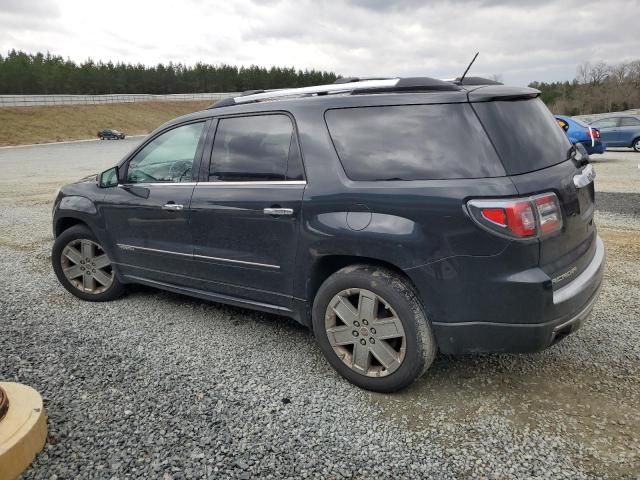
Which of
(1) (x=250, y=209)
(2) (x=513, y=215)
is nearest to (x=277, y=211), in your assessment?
(1) (x=250, y=209)

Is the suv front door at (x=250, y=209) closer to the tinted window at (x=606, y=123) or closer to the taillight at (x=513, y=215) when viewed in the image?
the taillight at (x=513, y=215)

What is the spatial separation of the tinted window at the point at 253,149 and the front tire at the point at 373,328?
85 cm

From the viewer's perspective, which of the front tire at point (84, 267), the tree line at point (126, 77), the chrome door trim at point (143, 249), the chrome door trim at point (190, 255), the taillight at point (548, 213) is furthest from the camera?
the tree line at point (126, 77)

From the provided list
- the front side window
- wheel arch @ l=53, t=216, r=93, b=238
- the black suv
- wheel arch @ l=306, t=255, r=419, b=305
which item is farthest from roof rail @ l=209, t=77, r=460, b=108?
wheel arch @ l=53, t=216, r=93, b=238

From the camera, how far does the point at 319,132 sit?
315cm

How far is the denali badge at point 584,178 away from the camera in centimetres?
290

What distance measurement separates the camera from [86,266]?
4.69 m

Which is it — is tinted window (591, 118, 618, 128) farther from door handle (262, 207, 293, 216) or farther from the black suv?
door handle (262, 207, 293, 216)

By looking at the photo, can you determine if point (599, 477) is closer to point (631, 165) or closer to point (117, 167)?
point (117, 167)

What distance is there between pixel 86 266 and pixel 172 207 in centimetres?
146

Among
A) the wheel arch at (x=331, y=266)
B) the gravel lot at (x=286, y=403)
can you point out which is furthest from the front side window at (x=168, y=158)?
the wheel arch at (x=331, y=266)

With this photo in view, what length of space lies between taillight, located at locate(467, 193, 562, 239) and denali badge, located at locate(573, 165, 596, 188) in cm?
51

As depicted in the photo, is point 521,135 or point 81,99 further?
point 81,99

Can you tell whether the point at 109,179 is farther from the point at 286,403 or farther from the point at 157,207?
the point at 286,403
